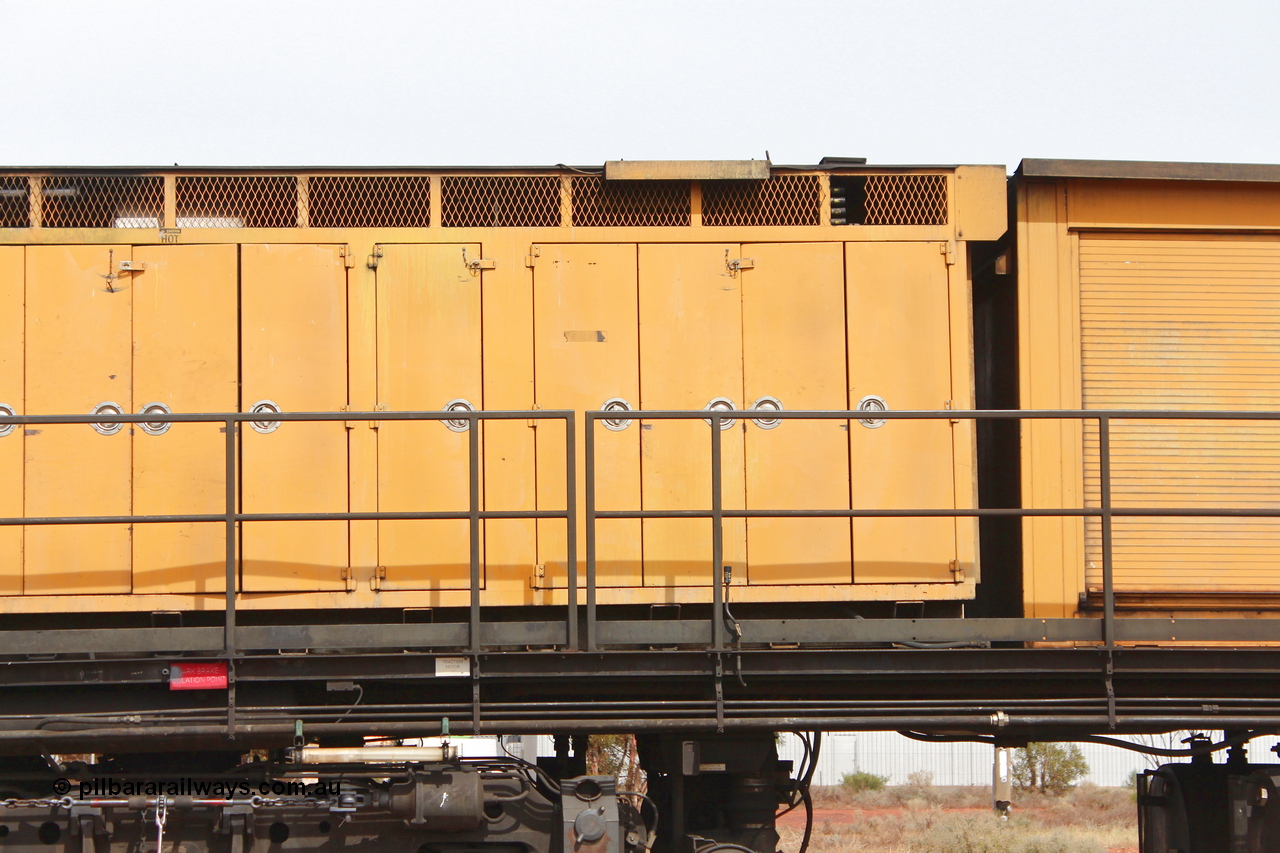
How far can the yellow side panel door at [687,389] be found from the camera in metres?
6.68

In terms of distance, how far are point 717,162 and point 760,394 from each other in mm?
1483

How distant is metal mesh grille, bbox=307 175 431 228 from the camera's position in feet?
22.7

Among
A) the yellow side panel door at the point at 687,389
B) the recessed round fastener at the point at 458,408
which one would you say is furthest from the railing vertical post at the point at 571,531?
the recessed round fastener at the point at 458,408

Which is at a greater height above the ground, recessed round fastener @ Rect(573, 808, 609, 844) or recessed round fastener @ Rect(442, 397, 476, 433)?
recessed round fastener @ Rect(442, 397, 476, 433)

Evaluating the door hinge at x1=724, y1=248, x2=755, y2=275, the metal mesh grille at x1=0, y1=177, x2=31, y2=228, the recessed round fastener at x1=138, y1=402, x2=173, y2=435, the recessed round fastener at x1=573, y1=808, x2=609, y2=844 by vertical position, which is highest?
the metal mesh grille at x1=0, y1=177, x2=31, y2=228

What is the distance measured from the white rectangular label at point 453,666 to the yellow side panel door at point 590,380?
0.86 m

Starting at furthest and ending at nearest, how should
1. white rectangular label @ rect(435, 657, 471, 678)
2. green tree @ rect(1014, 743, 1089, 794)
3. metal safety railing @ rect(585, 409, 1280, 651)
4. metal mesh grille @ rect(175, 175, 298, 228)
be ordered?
green tree @ rect(1014, 743, 1089, 794) < metal mesh grille @ rect(175, 175, 298, 228) < white rectangular label @ rect(435, 657, 471, 678) < metal safety railing @ rect(585, 409, 1280, 651)

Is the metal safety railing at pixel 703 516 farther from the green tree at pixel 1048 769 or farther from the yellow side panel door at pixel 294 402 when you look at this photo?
the green tree at pixel 1048 769

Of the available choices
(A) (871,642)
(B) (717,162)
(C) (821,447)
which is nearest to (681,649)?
(A) (871,642)

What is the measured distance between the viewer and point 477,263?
22.4ft

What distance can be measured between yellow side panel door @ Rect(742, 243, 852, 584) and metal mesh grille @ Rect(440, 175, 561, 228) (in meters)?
1.30

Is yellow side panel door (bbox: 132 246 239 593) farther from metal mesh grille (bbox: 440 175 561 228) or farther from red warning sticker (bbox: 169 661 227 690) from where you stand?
metal mesh grille (bbox: 440 175 561 228)

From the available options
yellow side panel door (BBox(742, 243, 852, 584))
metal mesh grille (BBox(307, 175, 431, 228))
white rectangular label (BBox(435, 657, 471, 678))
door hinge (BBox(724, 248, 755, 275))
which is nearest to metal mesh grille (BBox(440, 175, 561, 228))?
metal mesh grille (BBox(307, 175, 431, 228))

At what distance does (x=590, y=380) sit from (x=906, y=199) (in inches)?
91.9
